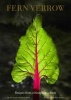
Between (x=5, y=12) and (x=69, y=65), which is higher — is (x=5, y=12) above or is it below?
above

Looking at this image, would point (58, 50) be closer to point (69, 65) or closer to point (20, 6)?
point (69, 65)

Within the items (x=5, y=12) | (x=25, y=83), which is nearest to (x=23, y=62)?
(x=25, y=83)

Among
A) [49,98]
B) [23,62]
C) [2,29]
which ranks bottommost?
[49,98]
